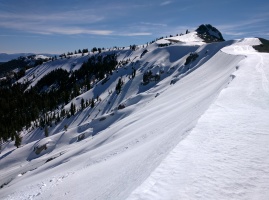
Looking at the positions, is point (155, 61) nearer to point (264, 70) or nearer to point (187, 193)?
point (264, 70)

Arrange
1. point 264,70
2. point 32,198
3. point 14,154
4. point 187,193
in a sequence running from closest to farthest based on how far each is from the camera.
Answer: point 187,193 → point 32,198 → point 264,70 → point 14,154

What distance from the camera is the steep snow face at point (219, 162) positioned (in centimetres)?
713

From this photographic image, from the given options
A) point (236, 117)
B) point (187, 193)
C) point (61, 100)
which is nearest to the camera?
point (187, 193)

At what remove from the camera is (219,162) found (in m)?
8.97

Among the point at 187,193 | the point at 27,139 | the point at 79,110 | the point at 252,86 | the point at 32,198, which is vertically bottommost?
the point at 27,139

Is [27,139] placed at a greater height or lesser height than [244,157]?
lesser

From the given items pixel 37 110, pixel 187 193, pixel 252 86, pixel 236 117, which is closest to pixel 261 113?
pixel 236 117

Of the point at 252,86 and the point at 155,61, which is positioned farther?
the point at 155,61

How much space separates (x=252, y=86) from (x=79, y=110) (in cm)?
10904

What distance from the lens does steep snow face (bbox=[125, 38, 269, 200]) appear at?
7129 millimetres

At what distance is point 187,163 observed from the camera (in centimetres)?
900

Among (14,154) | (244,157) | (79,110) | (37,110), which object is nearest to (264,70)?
(244,157)

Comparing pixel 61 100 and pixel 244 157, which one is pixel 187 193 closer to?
pixel 244 157

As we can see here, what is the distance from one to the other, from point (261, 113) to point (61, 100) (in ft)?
502
